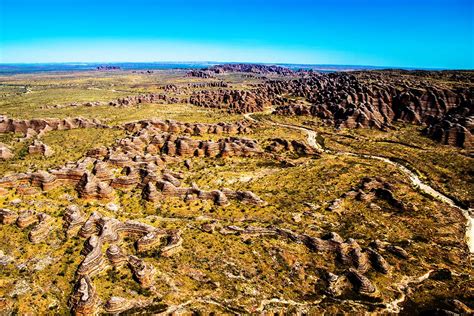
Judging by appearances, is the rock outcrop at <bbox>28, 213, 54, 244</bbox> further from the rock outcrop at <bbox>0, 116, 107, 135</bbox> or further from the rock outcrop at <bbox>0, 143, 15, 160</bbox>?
the rock outcrop at <bbox>0, 116, 107, 135</bbox>

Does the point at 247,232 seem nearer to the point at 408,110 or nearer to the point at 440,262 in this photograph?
the point at 440,262

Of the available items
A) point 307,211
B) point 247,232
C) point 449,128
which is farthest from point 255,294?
point 449,128

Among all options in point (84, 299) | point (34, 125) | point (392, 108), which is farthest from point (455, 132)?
point (34, 125)

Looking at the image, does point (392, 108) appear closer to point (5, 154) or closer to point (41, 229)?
point (5, 154)

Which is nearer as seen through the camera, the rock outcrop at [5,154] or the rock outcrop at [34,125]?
the rock outcrop at [5,154]

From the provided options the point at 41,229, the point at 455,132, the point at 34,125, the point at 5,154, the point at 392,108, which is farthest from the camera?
the point at 392,108

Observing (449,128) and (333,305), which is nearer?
(333,305)

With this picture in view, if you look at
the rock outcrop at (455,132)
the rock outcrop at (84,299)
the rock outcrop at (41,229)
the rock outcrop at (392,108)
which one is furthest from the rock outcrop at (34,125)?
the rock outcrop at (455,132)

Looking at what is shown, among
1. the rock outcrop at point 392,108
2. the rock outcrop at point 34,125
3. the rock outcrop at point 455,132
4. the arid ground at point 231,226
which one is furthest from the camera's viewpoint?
the rock outcrop at point 392,108

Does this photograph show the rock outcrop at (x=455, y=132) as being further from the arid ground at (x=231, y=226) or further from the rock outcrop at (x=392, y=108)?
the arid ground at (x=231, y=226)

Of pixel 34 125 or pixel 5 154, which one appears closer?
pixel 5 154

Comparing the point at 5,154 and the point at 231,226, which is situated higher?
the point at 5,154
